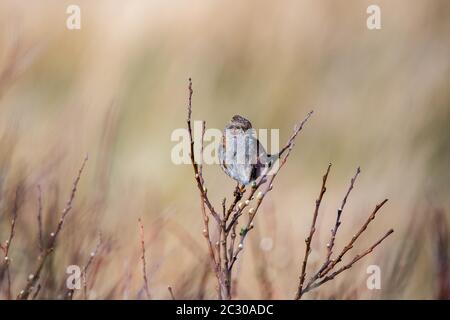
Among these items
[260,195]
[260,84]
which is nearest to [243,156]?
[260,195]

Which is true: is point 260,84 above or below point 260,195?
above

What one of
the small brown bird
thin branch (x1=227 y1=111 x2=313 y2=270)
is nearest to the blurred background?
the small brown bird

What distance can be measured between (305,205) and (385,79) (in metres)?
1.37

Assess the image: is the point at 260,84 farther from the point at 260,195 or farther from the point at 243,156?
the point at 260,195

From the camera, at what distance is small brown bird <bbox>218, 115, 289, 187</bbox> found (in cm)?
160

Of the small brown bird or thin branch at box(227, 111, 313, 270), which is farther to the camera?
the small brown bird

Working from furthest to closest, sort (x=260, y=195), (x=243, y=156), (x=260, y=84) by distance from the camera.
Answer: (x=260, y=84), (x=243, y=156), (x=260, y=195)

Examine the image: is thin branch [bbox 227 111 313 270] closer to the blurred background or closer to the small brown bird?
the small brown bird

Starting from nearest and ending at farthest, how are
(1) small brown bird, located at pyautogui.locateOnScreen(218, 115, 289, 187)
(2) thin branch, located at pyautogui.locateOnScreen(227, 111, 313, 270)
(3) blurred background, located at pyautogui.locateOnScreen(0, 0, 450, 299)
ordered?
(2) thin branch, located at pyautogui.locateOnScreen(227, 111, 313, 270) → (1) small brown bird, located at pyautogui.locateOnScreen(218, 115, 289, 187) → (3) blurred background, located at pyautogui.locateOnScreen(0, 0, 450, 299)

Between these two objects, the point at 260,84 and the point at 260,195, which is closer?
the point at 260,195

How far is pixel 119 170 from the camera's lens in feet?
16.7

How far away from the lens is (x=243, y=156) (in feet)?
5.27
